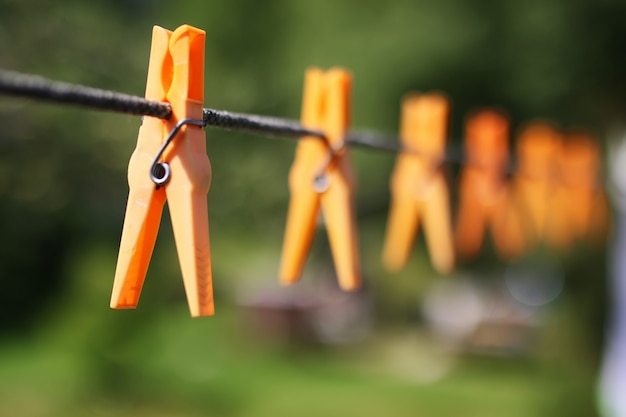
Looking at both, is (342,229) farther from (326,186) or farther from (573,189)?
(573,189)

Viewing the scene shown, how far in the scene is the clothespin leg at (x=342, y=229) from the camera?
126 centimetres

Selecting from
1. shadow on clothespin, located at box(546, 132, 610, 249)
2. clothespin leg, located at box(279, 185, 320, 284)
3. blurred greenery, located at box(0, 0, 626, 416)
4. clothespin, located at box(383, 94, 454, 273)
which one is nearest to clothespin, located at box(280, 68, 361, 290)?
clothespin leg, located at box(279, 185, 320, 284)

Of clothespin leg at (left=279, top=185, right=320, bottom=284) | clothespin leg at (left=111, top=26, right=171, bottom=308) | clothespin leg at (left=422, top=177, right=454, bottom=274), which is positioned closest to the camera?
clothespin leg at (left=111, top=26, right=171, bottom=308)

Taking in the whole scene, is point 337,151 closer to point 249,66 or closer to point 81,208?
point 249,66

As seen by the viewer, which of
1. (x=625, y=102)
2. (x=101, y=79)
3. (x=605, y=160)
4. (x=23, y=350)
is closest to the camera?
(x=625, y=102)

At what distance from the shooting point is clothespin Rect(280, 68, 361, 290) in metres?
1.26

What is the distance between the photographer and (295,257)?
1249mm

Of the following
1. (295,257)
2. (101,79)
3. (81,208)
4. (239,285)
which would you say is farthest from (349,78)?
(239,285)

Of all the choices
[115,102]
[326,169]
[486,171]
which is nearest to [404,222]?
[326,169]

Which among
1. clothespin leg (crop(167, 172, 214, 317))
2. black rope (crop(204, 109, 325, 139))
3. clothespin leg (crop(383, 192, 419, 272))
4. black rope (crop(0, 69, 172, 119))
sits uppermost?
clothespin leg (crop(383, 192, 419, 272))

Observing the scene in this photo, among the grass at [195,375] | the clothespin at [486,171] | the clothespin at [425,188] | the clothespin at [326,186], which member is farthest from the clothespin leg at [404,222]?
the grass at [195,375]

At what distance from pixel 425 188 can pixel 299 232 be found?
1.77ft

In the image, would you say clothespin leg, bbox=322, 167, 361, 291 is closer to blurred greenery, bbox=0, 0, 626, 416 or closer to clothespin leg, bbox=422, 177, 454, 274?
clothespin leg, bbox=422, 177, 454, 274

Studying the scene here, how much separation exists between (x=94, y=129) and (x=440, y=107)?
5123mm
